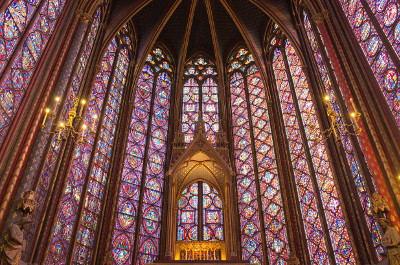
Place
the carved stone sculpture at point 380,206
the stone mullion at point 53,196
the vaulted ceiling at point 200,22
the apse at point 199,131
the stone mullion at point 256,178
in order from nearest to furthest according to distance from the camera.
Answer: the carved stone sculpture at point 380,206
the apse at point 199,131
the stone mullion at point 53,196
the stone mullion at point 256,178
the vaulted ceiling at point 200,22

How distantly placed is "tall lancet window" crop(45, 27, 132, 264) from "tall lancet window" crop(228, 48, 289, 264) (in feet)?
15.7

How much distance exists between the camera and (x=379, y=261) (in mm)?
7594

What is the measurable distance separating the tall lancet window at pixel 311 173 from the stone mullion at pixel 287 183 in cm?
14

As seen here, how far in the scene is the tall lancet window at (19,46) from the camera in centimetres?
727

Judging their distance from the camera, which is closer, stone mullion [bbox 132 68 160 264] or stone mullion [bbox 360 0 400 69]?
stone mullion [bbox 360 0 400 69]

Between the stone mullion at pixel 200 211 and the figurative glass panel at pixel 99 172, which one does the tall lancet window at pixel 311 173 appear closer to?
the stone mullion at pixel 200 211

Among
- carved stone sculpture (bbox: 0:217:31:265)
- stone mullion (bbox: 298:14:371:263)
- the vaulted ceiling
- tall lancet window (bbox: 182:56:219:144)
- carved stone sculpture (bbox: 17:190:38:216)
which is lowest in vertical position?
carved stone sculpture (bbox: 0:217:31:265)

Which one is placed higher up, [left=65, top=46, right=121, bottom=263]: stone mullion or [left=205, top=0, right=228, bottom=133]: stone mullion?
[left=205, top=0, right=228, bottom=133]: stone mullion

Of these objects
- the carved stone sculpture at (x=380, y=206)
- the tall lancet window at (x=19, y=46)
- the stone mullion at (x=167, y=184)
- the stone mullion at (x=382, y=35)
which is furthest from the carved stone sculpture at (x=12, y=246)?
the stone mullion at (x=382, y=35)

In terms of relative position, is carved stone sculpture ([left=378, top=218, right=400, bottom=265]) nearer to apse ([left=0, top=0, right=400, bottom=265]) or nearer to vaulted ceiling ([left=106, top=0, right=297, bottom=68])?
apse ([left=0, top=0, right=400, bottom=265])

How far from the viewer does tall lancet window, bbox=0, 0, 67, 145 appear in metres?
7.27

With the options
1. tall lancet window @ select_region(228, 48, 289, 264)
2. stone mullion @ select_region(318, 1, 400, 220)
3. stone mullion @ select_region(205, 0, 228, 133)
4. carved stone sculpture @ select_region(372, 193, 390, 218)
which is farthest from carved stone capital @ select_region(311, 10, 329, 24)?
carved stone sculpture @ select_region(372, 193, 390, 218)

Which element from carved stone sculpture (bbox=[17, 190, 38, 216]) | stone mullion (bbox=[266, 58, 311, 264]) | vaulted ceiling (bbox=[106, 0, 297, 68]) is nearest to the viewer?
carved stone sculpture (bbox=[17, 190, 38, 216])

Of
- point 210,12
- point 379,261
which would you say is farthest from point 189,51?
point 379,261
